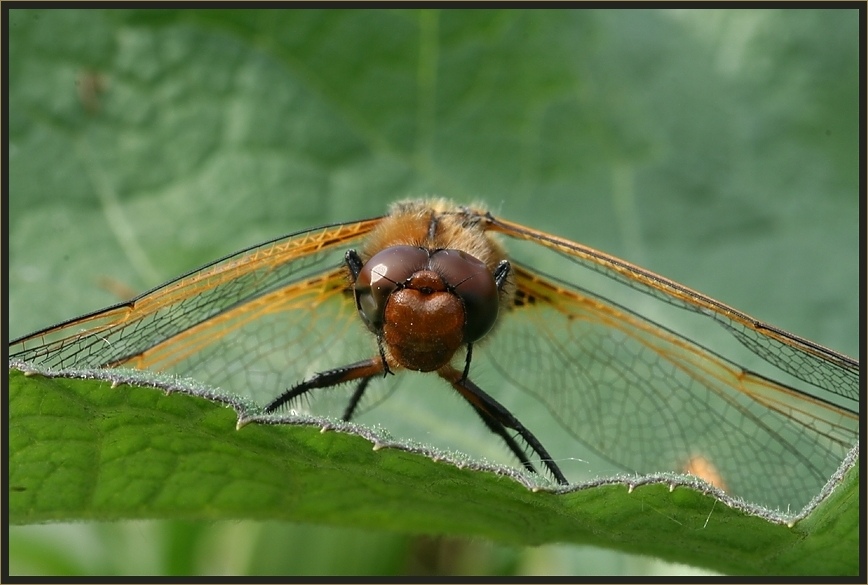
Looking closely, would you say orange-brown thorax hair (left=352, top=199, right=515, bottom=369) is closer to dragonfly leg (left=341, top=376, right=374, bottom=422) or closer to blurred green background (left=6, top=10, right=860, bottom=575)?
dragonfly leg (left=341, top=376, right=374, bottom=422)

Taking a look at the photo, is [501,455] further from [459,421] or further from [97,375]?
[97,375]

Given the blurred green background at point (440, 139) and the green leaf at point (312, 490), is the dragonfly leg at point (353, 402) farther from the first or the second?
the blurred green background at point (440, 139)

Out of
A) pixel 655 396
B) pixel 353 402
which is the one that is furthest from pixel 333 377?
pixel 655 396

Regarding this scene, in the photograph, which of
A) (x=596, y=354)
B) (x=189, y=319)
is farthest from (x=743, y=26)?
(x=189, y=319)

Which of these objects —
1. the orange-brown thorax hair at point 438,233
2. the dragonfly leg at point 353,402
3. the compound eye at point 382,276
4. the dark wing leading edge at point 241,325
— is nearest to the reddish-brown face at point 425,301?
the compound eye at point 382,276

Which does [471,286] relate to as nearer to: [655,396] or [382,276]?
[382,276]

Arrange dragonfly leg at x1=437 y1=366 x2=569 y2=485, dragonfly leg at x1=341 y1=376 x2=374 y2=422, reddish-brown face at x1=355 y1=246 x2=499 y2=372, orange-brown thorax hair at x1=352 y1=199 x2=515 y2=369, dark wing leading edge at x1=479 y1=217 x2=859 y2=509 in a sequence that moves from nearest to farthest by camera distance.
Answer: reddish-brown face at x1=355 y1=246 x2=499 y2=372 → orange-brown thorax hair at x1=352 y1=199 x2=515 y2=369 → dragonfly leg at x1=437 y1=366 x2=569 y2=485 → dark wing leading edge at x1=479 y1=217 x2=859 y2=509 → dragonfly leg at x1=341 y1=376 x2=374 y2=422

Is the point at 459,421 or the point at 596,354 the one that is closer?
the point at 596,354

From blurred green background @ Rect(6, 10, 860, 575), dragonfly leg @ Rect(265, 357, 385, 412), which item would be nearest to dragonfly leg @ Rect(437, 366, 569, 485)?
dragonfly leg @ Rect(265, 357, 385, 412)

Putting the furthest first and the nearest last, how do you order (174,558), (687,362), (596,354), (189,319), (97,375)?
1. (174,558)
2. (596,354)
3. (687,362)
4. (189,319)
5. (97,375)
